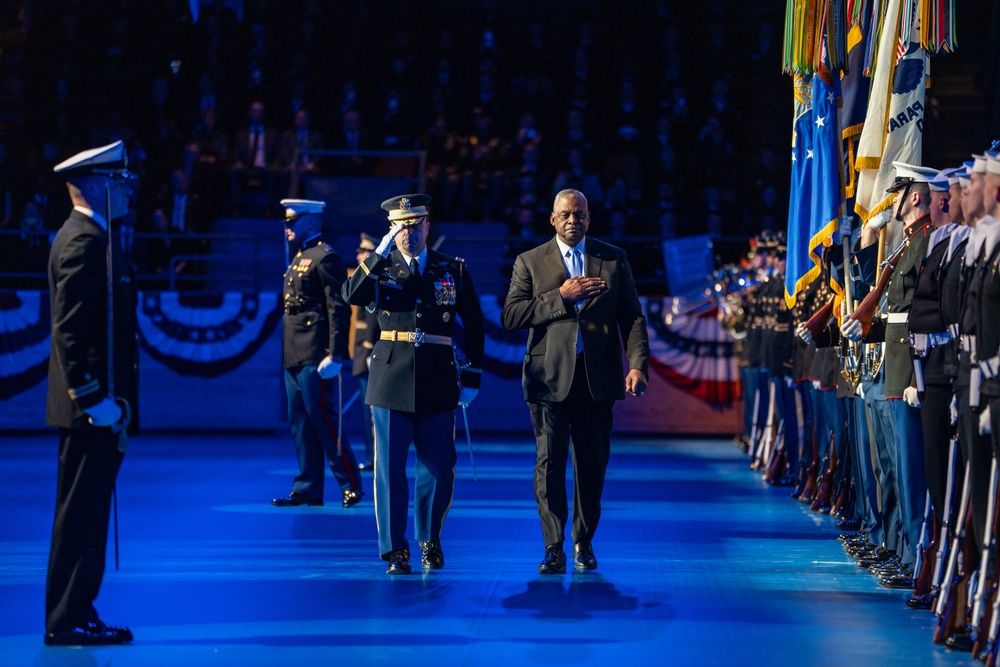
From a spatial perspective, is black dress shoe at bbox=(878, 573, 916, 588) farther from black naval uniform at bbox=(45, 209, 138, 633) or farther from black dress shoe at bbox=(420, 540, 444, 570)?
black naval uniform at bbox=(45, 209, 138, 633)

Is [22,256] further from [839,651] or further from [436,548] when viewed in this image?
[839,651]

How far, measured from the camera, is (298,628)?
17.5 ft

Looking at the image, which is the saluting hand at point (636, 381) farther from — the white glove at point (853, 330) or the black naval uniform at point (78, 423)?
the black naval uniform at point (78, 423)

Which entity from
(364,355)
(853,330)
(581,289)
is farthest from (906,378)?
(364,355)

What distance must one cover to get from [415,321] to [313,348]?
267 centimetres

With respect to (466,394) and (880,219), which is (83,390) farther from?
(880,219)

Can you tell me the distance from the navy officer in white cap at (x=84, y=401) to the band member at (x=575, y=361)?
2340mm

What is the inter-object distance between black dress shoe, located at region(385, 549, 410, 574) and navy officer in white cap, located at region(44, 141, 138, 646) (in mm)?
1724

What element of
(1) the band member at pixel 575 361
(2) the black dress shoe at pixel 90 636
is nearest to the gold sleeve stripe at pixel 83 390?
(2) the black dress shoe at pixel 90 636

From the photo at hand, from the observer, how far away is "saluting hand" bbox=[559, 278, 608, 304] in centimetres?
662

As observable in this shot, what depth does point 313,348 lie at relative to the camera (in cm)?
926

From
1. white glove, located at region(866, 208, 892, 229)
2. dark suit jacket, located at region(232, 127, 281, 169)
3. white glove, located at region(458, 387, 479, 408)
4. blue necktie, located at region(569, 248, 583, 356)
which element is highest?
dark suit jacket, located at region(232, 127, 281, 169)

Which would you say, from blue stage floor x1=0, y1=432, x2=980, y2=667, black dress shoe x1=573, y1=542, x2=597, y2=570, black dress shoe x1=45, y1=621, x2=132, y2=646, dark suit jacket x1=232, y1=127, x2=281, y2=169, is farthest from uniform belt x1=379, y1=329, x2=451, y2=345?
dark suit jacket x1=232, y1=127, x2=281, y2=169

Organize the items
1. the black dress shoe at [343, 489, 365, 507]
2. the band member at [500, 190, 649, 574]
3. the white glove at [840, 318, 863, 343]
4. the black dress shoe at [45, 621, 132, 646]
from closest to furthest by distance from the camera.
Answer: the black dress shoe at [45, 621, 132, 646] < the white glove at [840, 318, 863, 343] < the band member at [500, 190, 649, 574] < the black dress shoe at [343, 489, 365, 507]
